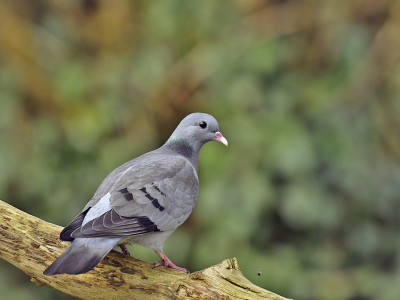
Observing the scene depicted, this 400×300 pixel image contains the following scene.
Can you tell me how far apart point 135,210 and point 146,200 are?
0.28 feet

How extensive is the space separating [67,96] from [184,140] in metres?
1.84

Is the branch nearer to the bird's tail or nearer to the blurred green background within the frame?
the bird's tail

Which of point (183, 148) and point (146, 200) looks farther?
point (183, 148)

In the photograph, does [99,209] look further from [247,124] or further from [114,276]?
[247,124]

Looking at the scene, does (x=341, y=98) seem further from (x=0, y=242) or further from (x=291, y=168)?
(x=0, y=242)

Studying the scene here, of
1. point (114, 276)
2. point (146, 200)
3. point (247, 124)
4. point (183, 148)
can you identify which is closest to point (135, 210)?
point (146, 200)

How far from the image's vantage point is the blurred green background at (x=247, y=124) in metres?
3.92

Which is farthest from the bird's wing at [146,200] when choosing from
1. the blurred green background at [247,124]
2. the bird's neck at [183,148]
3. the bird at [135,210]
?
the blurred green background at [247,124]

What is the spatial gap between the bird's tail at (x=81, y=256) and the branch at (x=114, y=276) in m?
0.22

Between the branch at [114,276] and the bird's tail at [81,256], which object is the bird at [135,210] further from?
the branch at [114,276]

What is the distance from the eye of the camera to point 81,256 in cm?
199

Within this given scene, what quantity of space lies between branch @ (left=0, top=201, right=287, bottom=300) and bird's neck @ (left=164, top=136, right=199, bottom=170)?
0.75m

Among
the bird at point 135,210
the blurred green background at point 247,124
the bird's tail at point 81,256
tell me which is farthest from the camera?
the blurred green background at point 247,124

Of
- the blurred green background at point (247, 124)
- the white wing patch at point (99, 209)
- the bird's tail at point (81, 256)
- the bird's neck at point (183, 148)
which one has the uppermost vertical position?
the blurred green background at point (247, 124)
